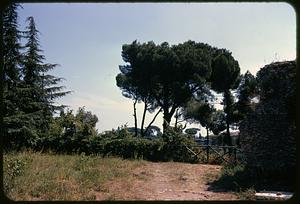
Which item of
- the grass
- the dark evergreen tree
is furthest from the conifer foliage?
the dark evergreen tree

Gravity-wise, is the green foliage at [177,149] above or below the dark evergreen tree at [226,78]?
below

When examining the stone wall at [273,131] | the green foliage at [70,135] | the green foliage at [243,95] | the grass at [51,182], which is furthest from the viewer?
the green foliage at [243,95]

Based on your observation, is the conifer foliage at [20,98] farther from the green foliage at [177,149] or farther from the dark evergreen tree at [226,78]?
the dark evergreen tree at [226,78]

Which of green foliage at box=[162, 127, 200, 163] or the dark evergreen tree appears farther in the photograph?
the dark evergreen tree

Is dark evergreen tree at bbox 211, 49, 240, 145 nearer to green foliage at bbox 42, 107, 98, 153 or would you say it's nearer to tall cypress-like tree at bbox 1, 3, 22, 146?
green foliage at bbox 42, 107, 98, 153

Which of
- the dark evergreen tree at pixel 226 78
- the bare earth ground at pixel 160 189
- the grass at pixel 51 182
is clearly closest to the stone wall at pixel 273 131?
the bare earth ground at pixel 160 189

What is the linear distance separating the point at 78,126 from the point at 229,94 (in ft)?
69.0

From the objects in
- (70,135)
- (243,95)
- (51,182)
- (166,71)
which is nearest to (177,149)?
(70,135)

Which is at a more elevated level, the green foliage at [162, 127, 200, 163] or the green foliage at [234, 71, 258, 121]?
the green foliage at [234, 71, 258, 121]

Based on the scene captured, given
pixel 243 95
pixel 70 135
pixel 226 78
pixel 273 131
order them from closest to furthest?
pixel 273 131 < pixel 70 135 < pixel 243 95 < pixel 226 78

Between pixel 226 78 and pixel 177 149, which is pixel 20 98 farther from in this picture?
pixel 226 78

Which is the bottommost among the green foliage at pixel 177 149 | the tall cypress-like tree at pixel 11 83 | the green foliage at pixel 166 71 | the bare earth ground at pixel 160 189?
the bare earth ground at pixel 160 189

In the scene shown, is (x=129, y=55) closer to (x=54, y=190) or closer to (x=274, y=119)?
(x=274, y=119)

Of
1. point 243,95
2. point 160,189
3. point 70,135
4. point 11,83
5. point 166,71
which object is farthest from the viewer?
point 243,95
